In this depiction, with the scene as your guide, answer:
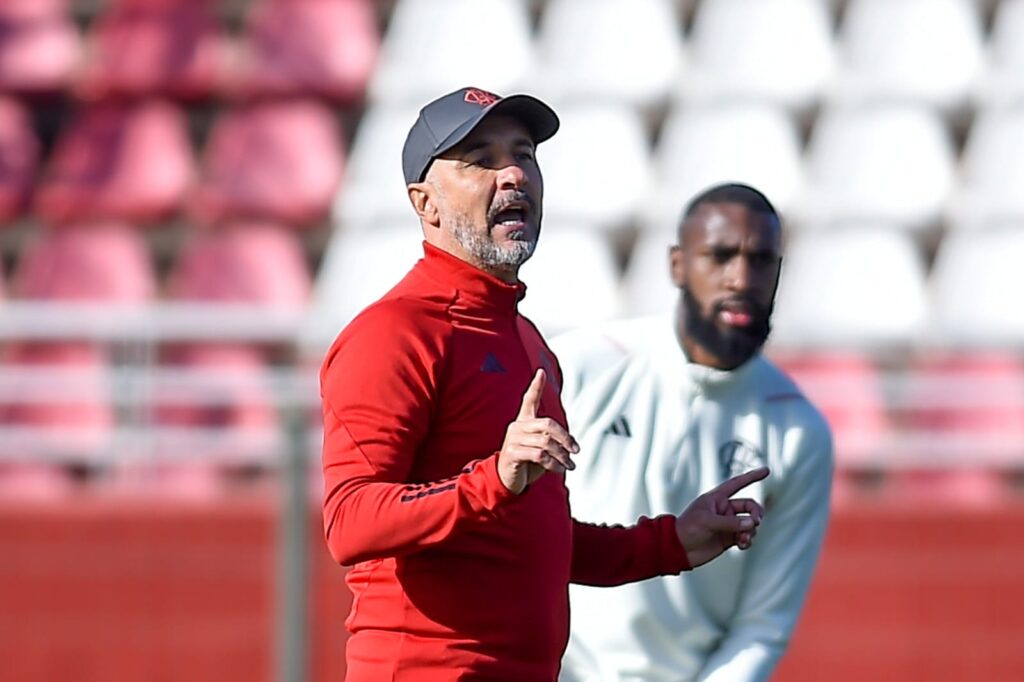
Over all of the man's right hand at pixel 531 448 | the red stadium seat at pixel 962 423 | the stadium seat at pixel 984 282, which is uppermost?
the stadium seat at pixel 984 282

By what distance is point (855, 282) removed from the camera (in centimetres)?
941

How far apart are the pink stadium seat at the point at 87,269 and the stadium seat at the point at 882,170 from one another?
3173mm

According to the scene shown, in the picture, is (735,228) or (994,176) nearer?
(735,228)

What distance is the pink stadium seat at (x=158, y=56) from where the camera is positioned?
10586 millimetres

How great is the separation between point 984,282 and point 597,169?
1902 millimetres

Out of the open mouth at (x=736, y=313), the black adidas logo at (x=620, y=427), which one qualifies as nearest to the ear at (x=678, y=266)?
the open mouth at (x=736, y=313)

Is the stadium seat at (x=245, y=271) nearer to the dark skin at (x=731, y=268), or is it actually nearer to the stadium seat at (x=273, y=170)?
the stadium seat at (x=273, y=170)

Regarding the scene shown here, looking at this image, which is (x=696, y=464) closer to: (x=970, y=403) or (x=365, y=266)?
(x=970, y=403)

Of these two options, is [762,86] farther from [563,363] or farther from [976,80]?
[563,363]

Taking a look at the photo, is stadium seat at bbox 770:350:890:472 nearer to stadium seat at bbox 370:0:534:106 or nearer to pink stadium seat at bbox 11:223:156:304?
stadium seat at bbox 370:0:534:106

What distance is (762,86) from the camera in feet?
33.5

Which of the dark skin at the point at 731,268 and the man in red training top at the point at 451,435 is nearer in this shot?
the man in red training top at the point at 451,435

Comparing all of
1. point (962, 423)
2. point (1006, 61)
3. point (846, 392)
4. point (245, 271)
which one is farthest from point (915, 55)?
point (245, 271)

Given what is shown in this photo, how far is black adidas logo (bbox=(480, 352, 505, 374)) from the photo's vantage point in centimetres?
309
